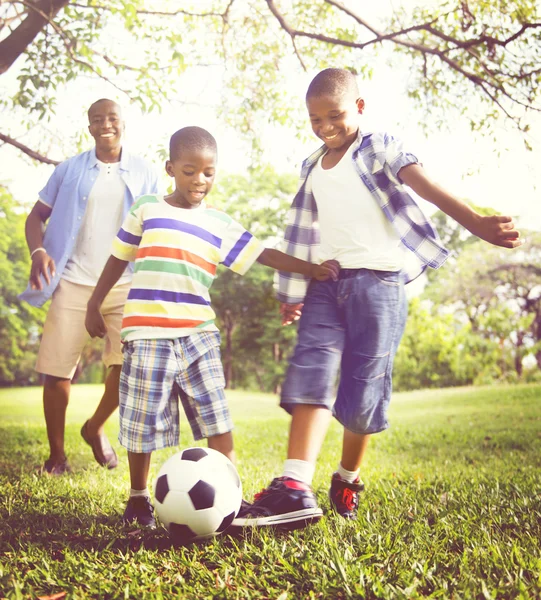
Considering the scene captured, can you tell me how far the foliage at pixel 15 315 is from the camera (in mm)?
8323

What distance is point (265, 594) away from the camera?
1.86 m

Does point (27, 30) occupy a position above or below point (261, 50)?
below

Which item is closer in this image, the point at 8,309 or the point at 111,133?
the point at 111,133

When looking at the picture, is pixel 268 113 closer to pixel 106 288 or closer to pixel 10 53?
pixel 10 53

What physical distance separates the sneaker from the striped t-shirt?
1.66 m

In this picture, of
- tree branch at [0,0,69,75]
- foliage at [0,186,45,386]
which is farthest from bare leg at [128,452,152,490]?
foliage at [0,186,45,386]

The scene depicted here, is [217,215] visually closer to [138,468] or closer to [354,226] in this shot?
[354,226]

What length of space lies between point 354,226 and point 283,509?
112cm

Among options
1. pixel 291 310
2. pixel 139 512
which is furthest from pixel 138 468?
Result: pixel 291 310

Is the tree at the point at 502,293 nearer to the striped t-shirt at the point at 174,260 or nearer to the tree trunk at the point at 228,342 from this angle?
the tree trunk at the point at 228,342

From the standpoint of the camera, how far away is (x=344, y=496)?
2.70m

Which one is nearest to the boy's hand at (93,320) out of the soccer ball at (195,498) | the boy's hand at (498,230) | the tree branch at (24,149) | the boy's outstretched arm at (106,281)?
the boy's outstretched arm at (106,281)

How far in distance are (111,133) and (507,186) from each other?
3.75 metres

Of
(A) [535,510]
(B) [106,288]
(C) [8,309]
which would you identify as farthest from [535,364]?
(B) [106,288]
